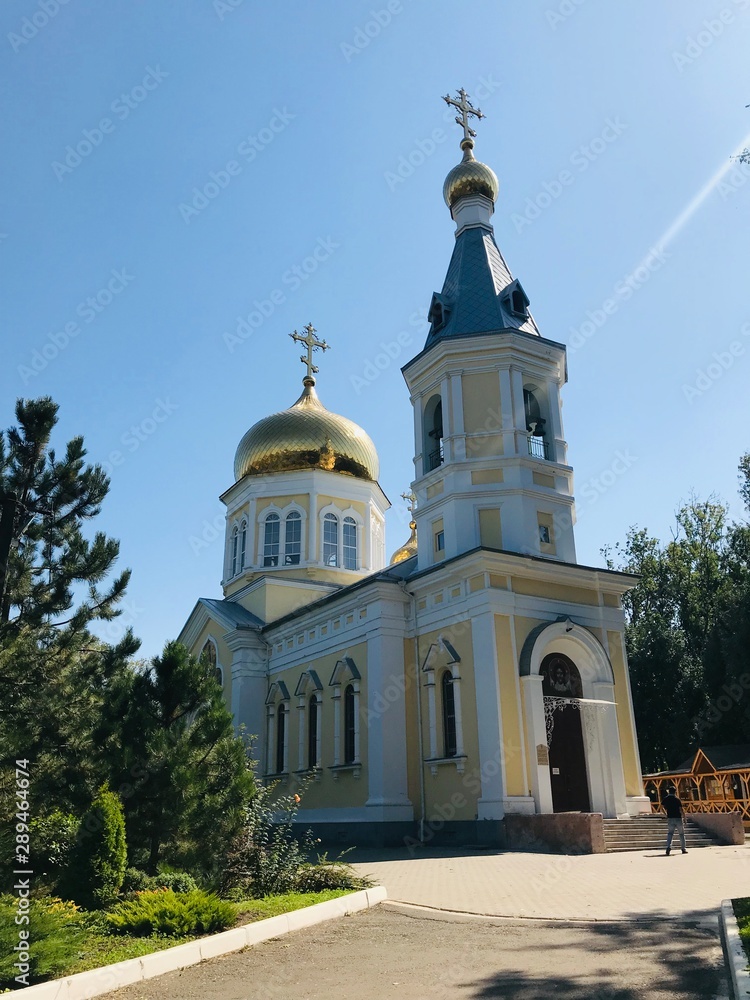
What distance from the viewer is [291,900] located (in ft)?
26.5

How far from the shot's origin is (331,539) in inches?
971

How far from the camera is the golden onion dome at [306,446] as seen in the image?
24.8 m

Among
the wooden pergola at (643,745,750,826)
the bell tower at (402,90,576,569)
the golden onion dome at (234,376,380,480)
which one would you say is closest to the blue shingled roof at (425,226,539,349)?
the bell tower at (402,90,576,569)

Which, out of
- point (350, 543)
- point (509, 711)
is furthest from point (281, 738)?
point (509, 711)

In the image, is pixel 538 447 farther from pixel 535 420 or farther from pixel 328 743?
pixel 328 743

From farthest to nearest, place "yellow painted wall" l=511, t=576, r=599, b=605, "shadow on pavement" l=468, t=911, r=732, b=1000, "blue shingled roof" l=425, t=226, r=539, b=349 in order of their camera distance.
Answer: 1. "blue shingled roof" l=425, t=226, r=539, b=349
2. "yellow painted wall" l=511, t=576, r=599, b=605
3. "shadow on pavement" l=468, t=911, r=732, b=1000

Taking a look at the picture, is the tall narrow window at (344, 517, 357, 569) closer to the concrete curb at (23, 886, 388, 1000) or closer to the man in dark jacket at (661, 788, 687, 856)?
the man in dark jacket at (661, 788, 687, 856)

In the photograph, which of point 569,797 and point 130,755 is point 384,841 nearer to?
point 569,797

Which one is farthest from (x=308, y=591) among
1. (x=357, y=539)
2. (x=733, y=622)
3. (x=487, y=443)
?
(x=733, y=622)

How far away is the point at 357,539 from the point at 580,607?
965 centimetres

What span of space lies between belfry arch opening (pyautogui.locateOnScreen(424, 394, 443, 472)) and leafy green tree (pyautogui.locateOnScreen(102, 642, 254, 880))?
10.0 m

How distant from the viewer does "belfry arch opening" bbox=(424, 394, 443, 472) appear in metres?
18.5

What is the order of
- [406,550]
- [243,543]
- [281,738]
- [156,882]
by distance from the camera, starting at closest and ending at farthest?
[156,882] → [281,738] → [243,543] → [406,550]

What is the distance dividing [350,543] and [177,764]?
53.8 feet
